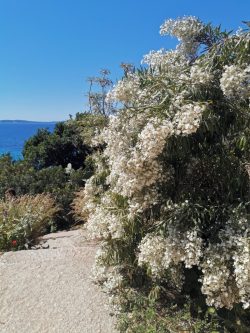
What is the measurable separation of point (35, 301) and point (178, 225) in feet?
7.07

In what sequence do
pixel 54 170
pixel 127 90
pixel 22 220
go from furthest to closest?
pixel 54 170 → pixel 22 220 → pixel 127 90

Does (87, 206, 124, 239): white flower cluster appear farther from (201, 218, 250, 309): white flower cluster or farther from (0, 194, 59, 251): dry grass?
(0, 194, 59, 251): dry grass

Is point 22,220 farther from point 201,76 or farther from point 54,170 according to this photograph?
point 201,76

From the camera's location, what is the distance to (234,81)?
348cm

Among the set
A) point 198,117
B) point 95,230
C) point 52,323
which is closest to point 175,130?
point 198,117

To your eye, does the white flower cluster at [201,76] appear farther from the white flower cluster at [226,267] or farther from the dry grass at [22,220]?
the dry grass at [22,220]

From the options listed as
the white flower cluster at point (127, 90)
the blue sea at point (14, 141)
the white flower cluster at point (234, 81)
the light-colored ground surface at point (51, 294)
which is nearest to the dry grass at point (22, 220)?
the light-colored ground surface at point (51, 294)

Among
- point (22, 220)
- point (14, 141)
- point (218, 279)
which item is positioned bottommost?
point (218, 279)

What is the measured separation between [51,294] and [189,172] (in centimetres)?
227

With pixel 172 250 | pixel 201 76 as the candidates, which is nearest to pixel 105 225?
pixel 172 250

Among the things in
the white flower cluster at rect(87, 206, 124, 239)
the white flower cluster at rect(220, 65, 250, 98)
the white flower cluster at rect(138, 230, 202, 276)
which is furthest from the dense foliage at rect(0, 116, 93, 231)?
the white flower cluster at rect(220, 65, 250, 98)

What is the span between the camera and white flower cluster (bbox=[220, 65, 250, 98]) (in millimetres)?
3490

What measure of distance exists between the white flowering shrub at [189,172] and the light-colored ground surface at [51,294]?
820 millimetres

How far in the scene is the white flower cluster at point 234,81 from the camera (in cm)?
349
